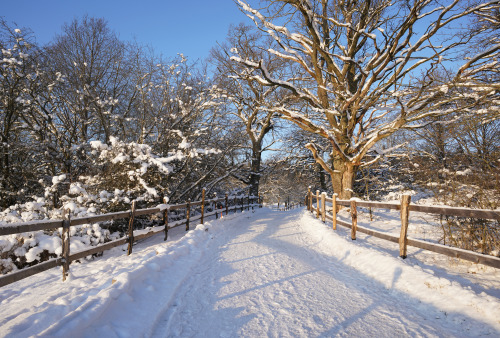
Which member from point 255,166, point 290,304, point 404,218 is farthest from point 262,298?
point 255,166

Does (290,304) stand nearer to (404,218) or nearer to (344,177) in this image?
(404,218)

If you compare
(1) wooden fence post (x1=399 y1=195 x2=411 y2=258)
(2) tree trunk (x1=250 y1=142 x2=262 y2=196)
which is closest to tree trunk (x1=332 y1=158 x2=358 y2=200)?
(1) wooden fence post (x1=399 y1=195 x2=411 y2=258)

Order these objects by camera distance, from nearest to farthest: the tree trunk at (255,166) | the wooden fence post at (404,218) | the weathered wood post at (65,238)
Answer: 1. the weathered wood post at (65,238)
2. the wooden fence post at (404,218)
3. the tree trunk at (255,166)

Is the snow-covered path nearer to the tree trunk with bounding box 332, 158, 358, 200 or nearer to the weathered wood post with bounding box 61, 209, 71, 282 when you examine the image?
the weathered wood post with bounding box 61, 209, 71, 282

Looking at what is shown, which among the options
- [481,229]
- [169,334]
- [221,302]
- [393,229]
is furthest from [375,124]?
[169,334]

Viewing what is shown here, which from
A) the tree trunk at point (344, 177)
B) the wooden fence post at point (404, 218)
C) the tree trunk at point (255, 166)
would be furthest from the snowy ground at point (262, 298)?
the tree trunk at point (255, 166)

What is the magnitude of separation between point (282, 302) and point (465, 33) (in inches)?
392

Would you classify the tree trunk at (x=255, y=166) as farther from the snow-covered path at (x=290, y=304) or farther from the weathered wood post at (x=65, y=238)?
the weathered wood post at (x=65, y=238)

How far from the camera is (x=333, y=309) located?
330 centimetres

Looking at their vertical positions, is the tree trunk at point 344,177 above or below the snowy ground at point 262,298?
above

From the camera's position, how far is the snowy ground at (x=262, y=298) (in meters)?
2.79

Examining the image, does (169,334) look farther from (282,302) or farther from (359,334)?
(359,334)

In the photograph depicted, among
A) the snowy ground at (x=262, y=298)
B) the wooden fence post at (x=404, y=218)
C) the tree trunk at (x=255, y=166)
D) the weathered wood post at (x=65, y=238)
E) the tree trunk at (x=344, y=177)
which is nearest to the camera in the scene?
the snowy ground at (x=262, y=298)

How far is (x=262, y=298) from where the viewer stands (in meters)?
3.61
